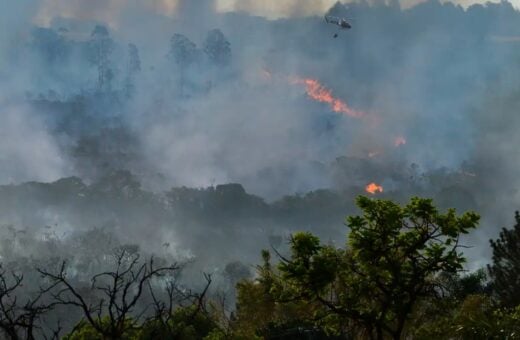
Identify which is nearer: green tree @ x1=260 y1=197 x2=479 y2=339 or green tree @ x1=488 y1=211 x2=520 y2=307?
green tree @ x1=260 y1=197 x2=479 y2=339

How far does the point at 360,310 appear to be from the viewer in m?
19.1

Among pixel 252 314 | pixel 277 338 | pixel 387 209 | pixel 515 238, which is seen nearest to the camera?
pixel 387 209

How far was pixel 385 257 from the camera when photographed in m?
18.3

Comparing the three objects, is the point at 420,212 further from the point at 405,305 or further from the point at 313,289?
the point at 313,289

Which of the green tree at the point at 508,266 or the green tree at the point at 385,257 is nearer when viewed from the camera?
the green tree at the point at 385,257

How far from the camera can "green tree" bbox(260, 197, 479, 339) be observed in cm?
1784

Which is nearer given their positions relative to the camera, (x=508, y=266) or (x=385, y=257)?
(x=385, y=257)

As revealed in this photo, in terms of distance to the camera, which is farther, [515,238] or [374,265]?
[515,238]

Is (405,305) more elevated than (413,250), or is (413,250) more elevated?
(413,250)

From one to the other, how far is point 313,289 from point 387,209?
4.00 meters

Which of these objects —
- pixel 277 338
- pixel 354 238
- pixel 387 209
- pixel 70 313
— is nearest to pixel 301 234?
pixel 354 238

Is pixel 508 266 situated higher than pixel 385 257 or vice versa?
pixel 508 266

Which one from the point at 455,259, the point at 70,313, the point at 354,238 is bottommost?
the point at 455,259

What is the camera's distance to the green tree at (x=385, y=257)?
1784 centimetres
